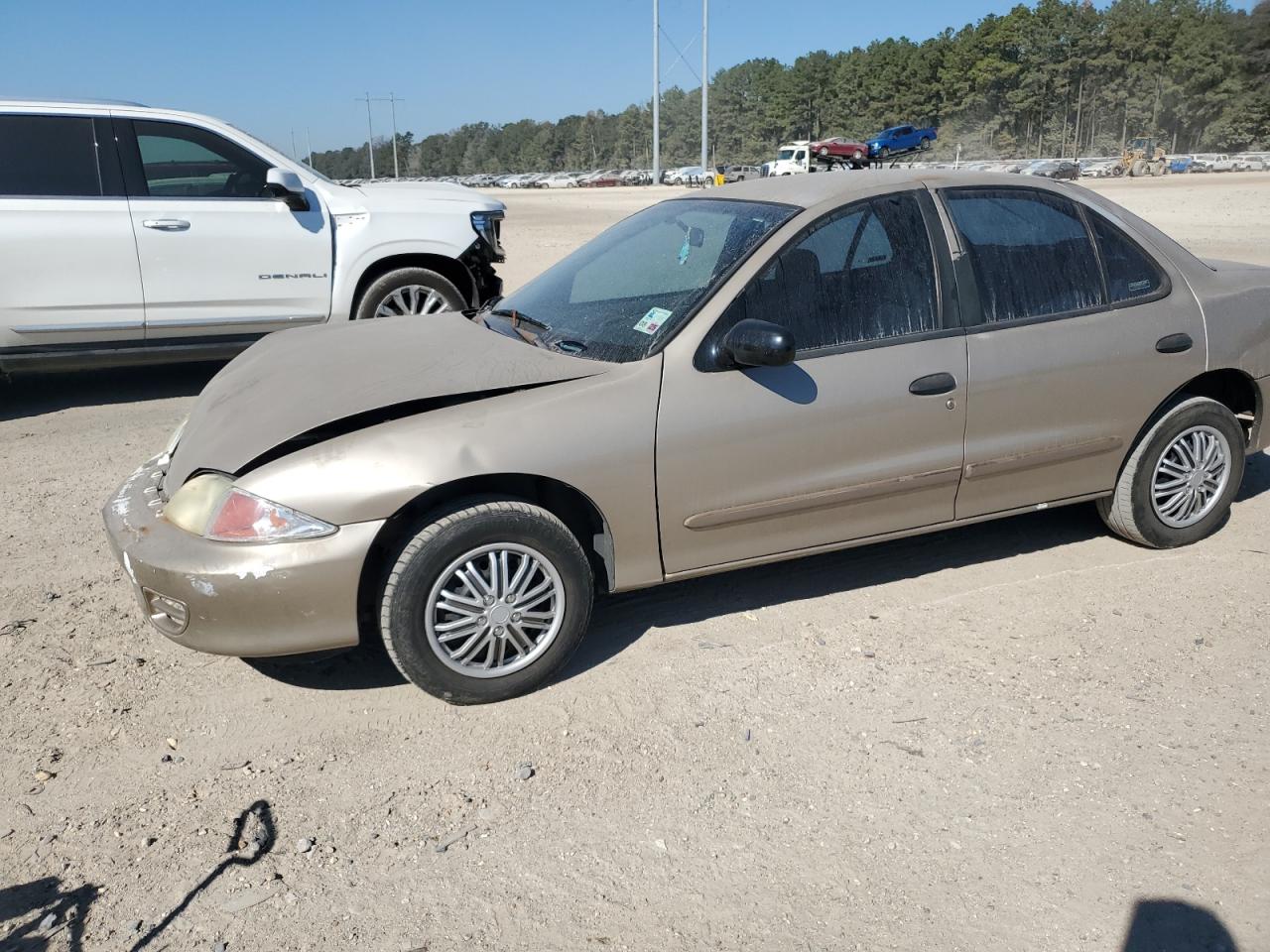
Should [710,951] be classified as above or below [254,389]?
below

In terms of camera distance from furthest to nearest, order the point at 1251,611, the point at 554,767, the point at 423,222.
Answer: the point at 423,222
the point at 1251,611
the point at 554,767

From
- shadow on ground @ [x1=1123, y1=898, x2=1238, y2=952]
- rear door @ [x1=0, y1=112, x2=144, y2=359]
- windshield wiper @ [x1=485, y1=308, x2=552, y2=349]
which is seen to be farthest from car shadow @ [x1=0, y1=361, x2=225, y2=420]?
shadow on ground @ [x1=1123, y1=898, x2=1238, y2=952]

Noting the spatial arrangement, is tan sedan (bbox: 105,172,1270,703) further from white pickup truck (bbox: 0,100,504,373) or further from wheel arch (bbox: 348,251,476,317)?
wheel arch (bbox: 348,251,476,317)

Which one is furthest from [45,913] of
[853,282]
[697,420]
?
[853,282]

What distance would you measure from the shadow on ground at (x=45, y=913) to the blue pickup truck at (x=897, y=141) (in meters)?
53.7

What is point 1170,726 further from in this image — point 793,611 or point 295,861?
point 295,861

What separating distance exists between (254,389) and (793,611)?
7.38 ft

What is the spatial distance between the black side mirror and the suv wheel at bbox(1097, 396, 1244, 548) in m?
1.95

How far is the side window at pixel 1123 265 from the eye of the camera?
14.6 ft

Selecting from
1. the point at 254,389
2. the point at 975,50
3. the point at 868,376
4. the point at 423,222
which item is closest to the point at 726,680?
the point at 868,376

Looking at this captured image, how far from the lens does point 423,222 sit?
26.0 feet

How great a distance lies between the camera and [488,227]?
26.9 feet

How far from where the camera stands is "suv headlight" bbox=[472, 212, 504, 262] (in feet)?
26.6

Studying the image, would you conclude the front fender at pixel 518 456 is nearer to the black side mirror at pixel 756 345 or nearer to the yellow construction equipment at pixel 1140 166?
the black side mirror at pixel 756 345
